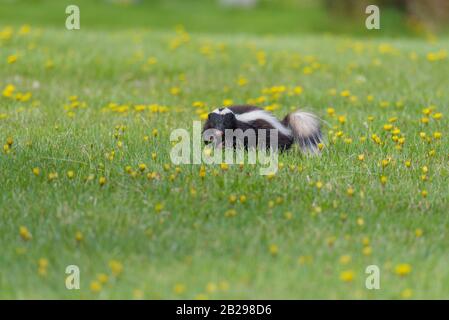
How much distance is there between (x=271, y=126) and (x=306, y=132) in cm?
32

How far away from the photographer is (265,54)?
11.8 m

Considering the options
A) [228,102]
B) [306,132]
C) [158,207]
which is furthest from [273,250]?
[228,102]

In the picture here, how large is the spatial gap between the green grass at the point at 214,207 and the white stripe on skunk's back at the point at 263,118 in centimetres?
35

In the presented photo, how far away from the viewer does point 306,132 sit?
679 cm

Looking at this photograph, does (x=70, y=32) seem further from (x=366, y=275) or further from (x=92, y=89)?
(x=366, y=275)

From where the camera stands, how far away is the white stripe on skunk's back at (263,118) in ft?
22.6

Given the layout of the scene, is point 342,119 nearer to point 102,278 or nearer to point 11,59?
point 102,278

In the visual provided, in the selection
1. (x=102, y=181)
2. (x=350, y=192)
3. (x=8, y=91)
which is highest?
(x=8, y=91)

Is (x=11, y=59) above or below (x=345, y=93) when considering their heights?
above

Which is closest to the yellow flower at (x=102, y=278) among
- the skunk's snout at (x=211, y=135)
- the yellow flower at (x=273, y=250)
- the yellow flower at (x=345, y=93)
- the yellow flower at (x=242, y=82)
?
the yellow flower at (x=273, y=250)

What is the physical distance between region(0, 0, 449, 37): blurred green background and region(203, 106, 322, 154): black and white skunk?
1274cm

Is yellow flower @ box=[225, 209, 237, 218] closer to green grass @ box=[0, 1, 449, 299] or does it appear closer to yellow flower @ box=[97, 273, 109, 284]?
green grass @ box=[0, 1, 449, 299]

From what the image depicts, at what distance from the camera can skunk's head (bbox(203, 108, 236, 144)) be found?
6797mm

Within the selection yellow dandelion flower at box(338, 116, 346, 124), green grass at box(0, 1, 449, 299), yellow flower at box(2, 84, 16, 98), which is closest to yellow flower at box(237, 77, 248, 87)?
green grass at box(0, 1, 449, 299)
